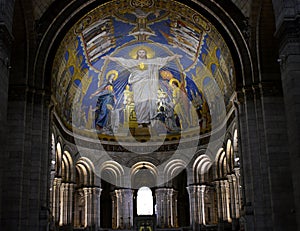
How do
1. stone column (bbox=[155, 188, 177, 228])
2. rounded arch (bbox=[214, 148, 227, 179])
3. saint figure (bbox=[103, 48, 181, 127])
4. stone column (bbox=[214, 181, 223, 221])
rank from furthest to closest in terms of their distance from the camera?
stone column (bbox=[155, 188, 177, 228]) → saint figure (bbox=[103, 48, 181, 127]) → rounded arch (bbox=[214, 148, 227, 179]) → stone column (bbox=[214, 181, 223, 221])

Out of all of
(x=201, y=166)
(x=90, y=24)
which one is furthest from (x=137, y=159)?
(x=90, y=24)

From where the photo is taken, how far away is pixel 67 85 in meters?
26.6

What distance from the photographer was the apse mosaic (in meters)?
24.3

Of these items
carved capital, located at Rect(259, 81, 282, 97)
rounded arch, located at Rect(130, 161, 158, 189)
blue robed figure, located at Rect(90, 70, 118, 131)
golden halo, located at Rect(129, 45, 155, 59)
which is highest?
golden halo, located at Rect(129, 45, 155, 59)

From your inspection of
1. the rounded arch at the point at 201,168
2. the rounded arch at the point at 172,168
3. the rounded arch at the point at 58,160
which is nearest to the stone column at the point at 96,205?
the rounded arch at the point at 58,160

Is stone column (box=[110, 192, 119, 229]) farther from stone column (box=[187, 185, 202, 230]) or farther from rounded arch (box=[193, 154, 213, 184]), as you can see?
rounded arch (box=[193, 154, 213, 184])

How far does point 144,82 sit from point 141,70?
1.06 meters

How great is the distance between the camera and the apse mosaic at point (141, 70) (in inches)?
957

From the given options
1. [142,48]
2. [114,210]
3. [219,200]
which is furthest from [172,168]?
[142,48]

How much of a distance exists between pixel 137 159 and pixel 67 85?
7.85 m

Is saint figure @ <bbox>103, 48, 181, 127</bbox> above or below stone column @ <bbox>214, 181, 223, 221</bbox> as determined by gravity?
above

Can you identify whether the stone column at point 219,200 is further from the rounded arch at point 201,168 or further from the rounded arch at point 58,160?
the rounded arch at point 58,160

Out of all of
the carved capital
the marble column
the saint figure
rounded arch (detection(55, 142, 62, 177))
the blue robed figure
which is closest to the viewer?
the carved capital

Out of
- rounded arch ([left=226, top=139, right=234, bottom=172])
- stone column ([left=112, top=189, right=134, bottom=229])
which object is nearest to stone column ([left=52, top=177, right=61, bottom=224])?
stone column ([left=112, top=189, right=134, bottom=229])
